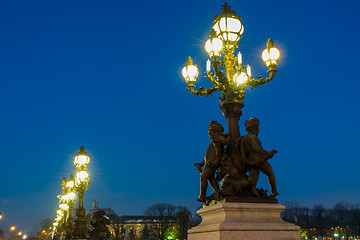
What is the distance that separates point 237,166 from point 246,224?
1624 millimetres

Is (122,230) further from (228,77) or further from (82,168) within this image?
(228,77)

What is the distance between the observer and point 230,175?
8391 mm

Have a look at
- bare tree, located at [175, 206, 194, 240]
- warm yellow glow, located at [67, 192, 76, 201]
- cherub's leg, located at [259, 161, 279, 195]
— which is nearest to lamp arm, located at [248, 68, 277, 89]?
cherub's leg, located at [259, 161, 279, 195]

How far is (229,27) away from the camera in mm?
9766

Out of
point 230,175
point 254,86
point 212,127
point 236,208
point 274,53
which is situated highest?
point 274,53

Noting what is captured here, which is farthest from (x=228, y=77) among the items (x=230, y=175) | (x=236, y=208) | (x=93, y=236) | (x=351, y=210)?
(x=351, y=210)

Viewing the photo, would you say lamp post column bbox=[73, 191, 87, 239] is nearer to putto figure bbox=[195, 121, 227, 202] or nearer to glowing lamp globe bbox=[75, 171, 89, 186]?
glowing lamp globe bbox=[75, 171, 89, 186]

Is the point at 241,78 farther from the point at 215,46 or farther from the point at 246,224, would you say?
the point at 246,224

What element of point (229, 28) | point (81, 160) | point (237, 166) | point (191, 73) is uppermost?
point (81, 160)

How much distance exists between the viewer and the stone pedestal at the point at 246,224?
7176 mm

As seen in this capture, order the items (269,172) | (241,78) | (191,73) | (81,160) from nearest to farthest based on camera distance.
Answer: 1. (269,172)
2. (241,78)
3. (191,73)
4. (81,160)

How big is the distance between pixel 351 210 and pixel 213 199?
9678cm

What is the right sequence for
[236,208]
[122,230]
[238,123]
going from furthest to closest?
[122,230]
[238,123]
[236,208]

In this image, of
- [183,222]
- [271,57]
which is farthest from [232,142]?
[183,222]
